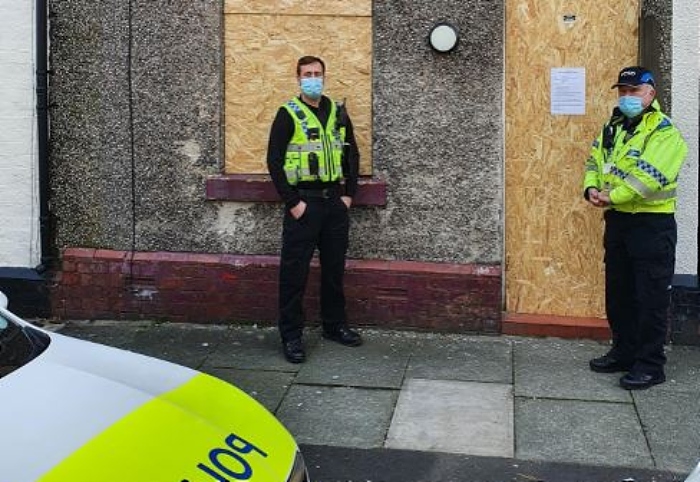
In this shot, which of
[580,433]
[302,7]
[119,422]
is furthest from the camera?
[302,7]

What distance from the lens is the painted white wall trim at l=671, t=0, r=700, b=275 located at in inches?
265

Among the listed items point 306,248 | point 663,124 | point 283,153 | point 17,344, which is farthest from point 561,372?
point 17,344

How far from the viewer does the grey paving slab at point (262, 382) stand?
5.94 m

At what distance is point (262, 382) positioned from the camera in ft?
20.4

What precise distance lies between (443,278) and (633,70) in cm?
209

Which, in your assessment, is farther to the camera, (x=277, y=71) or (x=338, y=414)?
(x=277, y=71)

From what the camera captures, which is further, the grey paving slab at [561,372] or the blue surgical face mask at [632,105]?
the grey paving slab at [561,372]

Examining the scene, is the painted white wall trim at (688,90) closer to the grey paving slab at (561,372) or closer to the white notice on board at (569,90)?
the white notice on board at (569,90)

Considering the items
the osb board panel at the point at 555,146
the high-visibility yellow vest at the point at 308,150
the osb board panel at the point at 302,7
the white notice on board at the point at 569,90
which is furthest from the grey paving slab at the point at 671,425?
the osb board panel at the point at 302,7

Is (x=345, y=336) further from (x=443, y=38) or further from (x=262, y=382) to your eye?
(x=443, y=38)

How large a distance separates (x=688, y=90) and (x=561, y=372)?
7.26 ft

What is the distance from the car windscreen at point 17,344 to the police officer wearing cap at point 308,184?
288cm

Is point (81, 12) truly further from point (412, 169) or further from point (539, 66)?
point (539, 66)

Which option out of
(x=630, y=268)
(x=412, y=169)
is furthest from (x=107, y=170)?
(x=630, y=268)
